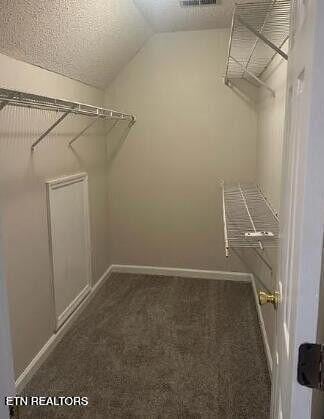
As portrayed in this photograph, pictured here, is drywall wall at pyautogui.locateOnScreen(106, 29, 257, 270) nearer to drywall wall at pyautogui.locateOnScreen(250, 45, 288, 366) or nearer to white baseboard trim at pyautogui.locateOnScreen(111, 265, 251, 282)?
white baseboard trim at pyautogui.locateOnScreen(111, 265, 251, 282)

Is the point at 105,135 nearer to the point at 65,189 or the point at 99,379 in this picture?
the point at 65,189

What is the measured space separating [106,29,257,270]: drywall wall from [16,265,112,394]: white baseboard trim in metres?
0.78

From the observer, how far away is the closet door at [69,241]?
2.37 metres

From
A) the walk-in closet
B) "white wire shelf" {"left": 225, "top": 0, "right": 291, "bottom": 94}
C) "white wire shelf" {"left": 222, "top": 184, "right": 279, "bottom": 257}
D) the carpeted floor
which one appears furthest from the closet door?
"white wire shelf" {"left": 225, "top": 0, "right": 291, "bottom": 94}

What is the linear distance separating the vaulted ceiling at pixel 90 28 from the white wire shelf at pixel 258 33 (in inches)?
15.7

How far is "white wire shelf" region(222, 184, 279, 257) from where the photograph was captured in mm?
1583

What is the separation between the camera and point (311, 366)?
62 cm

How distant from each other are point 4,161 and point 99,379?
1.38m

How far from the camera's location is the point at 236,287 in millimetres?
3309

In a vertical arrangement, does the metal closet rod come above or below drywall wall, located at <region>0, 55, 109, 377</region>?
above

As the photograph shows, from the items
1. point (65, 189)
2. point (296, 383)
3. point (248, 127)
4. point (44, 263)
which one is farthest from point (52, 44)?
point (296, 383)

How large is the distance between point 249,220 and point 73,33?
1521 mm

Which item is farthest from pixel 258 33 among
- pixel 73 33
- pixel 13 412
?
pixel 13 412

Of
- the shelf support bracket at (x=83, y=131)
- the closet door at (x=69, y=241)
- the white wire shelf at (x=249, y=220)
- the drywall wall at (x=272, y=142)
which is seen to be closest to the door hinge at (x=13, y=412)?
the white wire shelf at (x=249, y=220)
